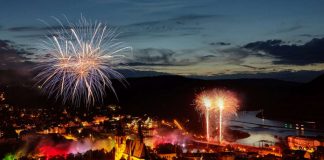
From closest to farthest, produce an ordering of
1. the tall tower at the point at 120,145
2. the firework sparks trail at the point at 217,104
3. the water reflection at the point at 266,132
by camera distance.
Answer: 1. the tall tower at the point at 120,145
2. the firework sparks trail at the point at 217,104
3. the water reflection at the point at 266,132

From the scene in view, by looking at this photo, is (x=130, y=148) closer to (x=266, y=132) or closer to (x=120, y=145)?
(x=120, y=145)

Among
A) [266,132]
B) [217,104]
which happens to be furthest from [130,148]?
[266,132]

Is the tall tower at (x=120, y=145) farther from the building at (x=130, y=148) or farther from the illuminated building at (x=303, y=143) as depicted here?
the illuminated building at (x=303, y=143)

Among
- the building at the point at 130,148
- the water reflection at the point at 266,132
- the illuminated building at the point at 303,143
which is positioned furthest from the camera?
the water reflection at the point at 266,132

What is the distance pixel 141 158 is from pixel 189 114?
40.5 meters

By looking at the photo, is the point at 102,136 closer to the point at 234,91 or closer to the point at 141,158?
the point at 141,158

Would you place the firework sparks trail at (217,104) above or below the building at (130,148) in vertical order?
above

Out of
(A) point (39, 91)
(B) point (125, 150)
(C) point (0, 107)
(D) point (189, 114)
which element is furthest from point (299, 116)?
(B) point (125, 150)

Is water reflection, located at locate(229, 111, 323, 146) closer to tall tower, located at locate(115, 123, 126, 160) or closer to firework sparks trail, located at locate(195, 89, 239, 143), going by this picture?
firework sparks trail, located at locate(195, 89, 239, 143)

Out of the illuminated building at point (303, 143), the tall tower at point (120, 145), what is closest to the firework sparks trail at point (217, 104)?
the illuminated building at point (303, 143)

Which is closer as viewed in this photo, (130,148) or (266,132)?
(130,148)

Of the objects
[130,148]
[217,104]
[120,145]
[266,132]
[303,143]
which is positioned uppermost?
[217,104]

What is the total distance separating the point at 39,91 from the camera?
169 feet

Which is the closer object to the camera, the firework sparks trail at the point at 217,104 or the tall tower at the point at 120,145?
the tall tower at the point at 120,145
